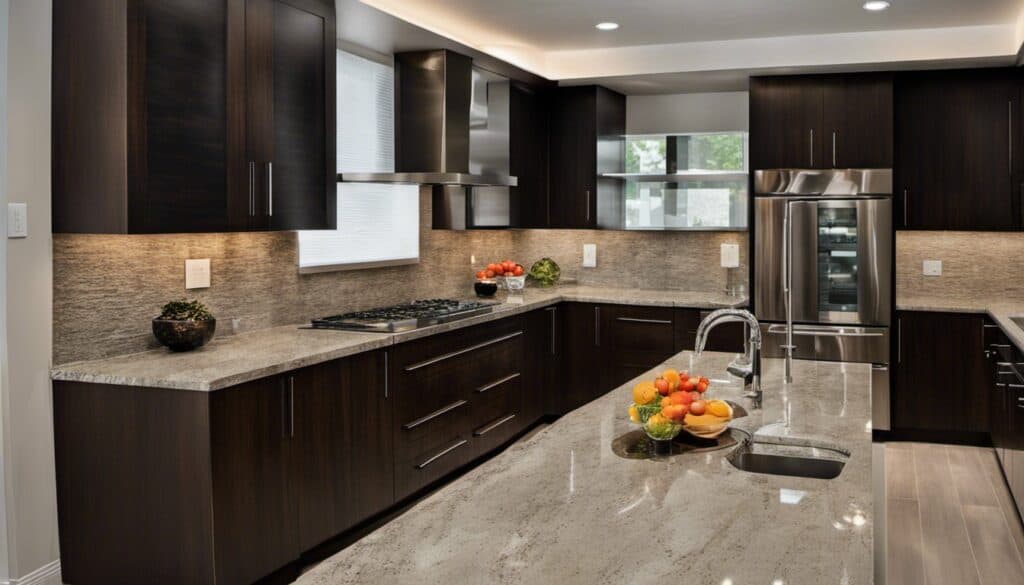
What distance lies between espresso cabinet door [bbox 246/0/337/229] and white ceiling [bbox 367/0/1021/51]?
84 cm

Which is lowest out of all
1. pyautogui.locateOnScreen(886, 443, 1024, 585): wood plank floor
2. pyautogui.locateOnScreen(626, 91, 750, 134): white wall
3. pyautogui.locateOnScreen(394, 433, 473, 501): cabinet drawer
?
pyautogui.locateOnScreen(886, 443, 1024, 585): wood plank floor

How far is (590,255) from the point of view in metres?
6.92

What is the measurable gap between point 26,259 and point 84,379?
45 cm

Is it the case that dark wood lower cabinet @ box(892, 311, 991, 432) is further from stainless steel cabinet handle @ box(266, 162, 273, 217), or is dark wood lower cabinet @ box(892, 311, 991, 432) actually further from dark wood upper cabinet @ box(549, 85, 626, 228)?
stainless steel cabinet handle @ box(266, 162, 273, 217)

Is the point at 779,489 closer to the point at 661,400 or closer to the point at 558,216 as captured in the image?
the point at 661,400

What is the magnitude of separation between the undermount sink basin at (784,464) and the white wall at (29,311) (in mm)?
2340

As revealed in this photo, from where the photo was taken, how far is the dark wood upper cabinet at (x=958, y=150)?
5727 millimetres

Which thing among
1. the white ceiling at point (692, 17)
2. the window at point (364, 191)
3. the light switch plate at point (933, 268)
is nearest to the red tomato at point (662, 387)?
the window at point (364, 191)

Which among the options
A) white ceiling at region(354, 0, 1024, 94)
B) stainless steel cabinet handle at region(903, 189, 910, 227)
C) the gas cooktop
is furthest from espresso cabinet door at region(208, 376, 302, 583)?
stainless steel cabinet handle at region(903, 189, 910, 227)

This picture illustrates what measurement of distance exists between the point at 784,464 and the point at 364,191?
3.26m

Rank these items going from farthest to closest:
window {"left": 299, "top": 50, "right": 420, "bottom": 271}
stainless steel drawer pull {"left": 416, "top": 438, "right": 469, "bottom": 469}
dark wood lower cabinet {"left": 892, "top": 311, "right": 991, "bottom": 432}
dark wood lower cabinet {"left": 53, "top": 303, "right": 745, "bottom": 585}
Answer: dark wood lower cabinet {"left": 892, "top": 311, "right": 991, "bottom": 432}, window {"left": 299, "top": 50, "right": 420, "bottom": 271}, stainless steel drawer pull {"left": 416, "top": 438, "right": 469, "bottom": 469}, dark wood lower cabinet {"left": 53, "top": 303, "right": 745, "bottom": 585}

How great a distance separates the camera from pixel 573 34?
5695 millimetres

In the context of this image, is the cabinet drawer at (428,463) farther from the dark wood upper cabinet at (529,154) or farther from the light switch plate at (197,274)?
the dark wood upper cabinet at (529,154)

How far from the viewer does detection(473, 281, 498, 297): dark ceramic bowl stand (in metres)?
6.02
